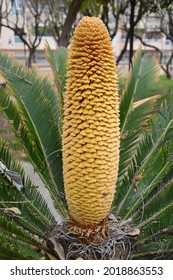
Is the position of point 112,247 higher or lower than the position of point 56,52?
lower

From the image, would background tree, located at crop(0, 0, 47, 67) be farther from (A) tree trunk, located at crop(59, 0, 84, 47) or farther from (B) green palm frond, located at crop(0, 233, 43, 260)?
(B) green palm frond, located at crop(0, 233, 43, 260)

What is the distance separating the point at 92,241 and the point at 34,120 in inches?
35.0

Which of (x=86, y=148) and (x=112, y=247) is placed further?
(x=112, y=247)

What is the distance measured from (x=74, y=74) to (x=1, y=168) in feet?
2.16

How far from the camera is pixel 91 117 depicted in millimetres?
1886

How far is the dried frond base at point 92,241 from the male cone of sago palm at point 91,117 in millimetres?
159

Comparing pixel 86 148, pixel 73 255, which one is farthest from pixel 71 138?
pixel 73 255

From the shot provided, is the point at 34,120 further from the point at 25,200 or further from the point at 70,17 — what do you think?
the point at 70,17

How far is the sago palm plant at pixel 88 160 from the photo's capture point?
1886 mm

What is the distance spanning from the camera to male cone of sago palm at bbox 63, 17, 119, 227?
1841mm

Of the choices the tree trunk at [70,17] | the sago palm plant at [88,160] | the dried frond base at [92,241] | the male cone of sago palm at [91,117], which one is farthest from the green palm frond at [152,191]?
the tree trunk at [70,17]

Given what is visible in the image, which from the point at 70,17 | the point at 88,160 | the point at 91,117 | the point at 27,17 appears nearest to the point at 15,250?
the point at 88,160
